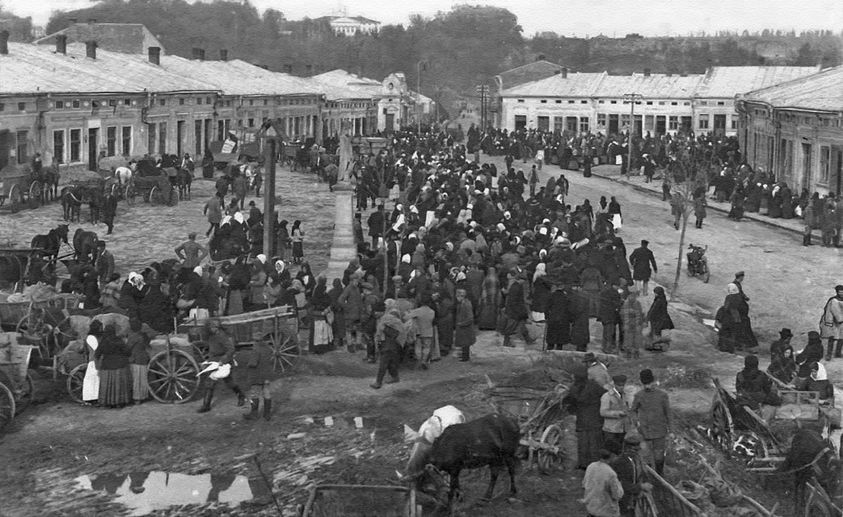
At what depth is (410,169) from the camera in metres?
38.4

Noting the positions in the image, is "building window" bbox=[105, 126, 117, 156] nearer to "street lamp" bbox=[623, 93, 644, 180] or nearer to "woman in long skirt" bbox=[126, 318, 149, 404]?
"street lamp" bbox=[623, 93, 644, 180]

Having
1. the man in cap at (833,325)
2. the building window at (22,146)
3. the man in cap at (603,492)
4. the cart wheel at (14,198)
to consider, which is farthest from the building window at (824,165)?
the man in cap at (603,492)

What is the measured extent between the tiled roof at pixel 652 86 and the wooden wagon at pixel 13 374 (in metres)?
60.0

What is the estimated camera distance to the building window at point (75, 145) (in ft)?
119

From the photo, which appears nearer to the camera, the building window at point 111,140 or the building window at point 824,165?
the building window at point 824,165

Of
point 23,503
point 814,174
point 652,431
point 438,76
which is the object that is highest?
point 438,76

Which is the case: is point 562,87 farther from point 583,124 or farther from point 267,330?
point 267,330

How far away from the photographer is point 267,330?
15.1 meters

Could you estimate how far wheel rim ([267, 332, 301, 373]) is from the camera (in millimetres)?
15195

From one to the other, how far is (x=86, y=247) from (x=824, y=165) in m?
24.7

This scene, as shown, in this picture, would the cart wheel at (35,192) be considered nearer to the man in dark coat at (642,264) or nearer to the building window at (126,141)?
the building window at (126,141)

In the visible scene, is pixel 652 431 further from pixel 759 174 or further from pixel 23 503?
pixel 759 174

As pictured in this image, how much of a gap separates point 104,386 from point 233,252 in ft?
27.9

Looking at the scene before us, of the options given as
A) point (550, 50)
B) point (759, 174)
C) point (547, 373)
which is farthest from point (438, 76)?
point (547, 373)
